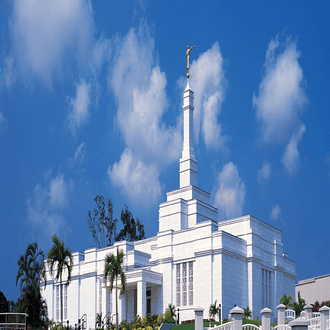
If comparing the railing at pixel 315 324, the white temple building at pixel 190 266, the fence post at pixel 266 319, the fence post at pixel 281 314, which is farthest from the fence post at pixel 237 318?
the white temple building at pixel 190 266

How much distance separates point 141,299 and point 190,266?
5370mm

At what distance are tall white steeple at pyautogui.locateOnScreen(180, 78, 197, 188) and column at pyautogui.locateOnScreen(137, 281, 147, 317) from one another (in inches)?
455

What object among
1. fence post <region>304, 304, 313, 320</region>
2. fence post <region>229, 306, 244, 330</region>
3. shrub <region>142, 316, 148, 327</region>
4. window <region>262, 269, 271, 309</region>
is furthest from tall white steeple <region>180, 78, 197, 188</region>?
fence post <region>229, 306, 244, 330</region>

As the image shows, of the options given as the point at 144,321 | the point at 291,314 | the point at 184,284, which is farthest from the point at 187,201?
the point at 291,314

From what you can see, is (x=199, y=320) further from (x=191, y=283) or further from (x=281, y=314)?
(x=191, y=283)

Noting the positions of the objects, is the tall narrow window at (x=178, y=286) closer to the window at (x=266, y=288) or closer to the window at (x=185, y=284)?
the window at (x=185, y=284)

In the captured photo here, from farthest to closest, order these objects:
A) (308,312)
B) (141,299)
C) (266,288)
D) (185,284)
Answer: (266,288), (185,284), (141,299), (308,312)

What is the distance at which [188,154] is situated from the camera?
50375mm

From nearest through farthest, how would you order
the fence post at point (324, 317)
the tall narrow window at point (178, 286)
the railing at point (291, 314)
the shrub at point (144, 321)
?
the fence post at point (324, 317), the railing at point (291, 314), the shrub at point (144, 321), the tall narrow window at point (178, 286)

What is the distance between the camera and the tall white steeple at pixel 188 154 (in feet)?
163

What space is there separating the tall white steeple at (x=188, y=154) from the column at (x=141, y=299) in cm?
1157

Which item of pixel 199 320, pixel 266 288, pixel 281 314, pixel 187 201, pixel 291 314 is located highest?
pixel 187 201

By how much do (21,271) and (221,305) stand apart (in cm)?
1665

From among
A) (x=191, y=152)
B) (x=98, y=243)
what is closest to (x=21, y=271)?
(x=191, y=152)
